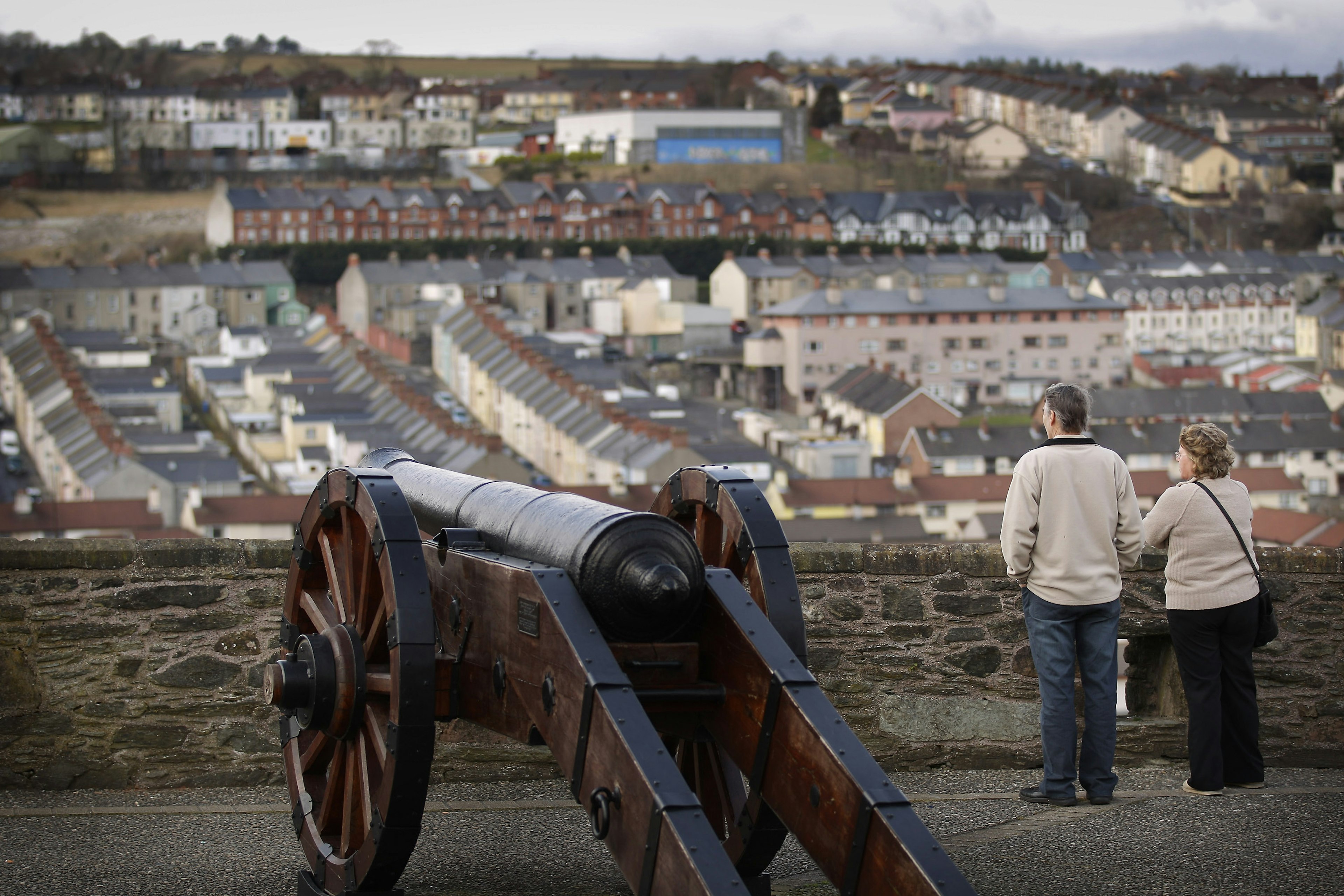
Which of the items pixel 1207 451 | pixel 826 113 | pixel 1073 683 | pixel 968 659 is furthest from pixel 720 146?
pixel 1073 683

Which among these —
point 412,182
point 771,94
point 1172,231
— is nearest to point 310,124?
point 412,182

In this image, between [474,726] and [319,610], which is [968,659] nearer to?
[474,726]

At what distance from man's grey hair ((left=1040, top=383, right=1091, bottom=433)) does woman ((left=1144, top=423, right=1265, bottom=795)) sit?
0.88 ft

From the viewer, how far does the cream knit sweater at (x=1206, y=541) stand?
337 cm

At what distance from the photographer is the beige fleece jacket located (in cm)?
319

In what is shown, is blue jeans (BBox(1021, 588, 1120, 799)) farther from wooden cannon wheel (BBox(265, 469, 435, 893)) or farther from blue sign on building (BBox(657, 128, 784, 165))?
blue sign on building (BBox(657, 128, 784, 165))

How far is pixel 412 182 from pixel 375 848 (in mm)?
93433

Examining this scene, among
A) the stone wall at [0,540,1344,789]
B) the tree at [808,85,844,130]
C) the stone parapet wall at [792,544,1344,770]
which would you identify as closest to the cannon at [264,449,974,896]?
the stone wall at [0,540,1344,789]

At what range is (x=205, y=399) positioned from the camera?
184ft

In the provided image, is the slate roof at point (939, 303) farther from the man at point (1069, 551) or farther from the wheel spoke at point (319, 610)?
the wheel spoke at point (319, 610)

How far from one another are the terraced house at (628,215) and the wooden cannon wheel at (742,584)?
78381mm

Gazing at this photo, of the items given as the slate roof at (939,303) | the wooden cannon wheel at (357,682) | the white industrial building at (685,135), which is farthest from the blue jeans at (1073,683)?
the white industrial building at (685,135)

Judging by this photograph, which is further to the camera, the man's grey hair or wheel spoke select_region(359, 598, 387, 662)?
the man's grey hair

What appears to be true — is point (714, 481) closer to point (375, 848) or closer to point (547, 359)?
point (375, 848)
